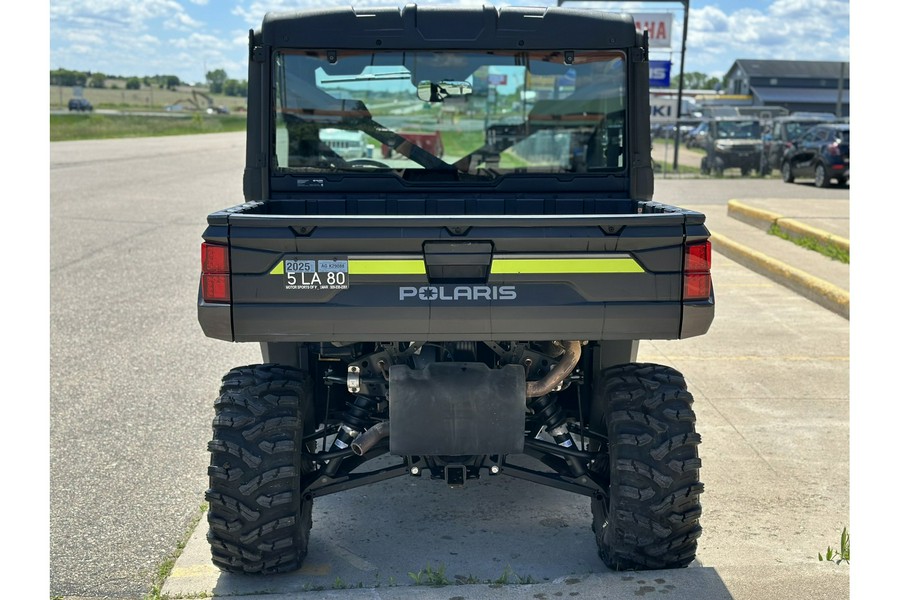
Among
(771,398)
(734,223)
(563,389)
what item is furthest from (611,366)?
(734,223)

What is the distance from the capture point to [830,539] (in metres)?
4.99

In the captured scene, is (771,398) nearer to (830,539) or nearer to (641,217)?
(830,539)

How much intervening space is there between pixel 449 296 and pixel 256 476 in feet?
3.48

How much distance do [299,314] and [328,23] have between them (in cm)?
181

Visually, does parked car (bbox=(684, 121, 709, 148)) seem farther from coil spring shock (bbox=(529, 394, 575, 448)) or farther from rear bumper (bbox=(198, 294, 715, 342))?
rear bumper (bbox=(198, 294, 715, 342))

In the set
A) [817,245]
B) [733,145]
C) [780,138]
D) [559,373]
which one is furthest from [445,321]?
[733,145]

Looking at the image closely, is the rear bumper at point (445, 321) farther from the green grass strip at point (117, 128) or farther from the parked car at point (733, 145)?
the green grass strip at point (117, 128)

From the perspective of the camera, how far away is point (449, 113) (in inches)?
225

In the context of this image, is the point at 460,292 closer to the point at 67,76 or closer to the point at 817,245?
the point at 817,245

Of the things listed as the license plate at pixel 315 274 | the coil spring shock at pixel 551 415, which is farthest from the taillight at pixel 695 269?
the license plate at pixel 315 274

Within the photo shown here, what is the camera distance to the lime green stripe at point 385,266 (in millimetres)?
4133

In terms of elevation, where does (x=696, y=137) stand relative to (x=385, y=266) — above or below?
above

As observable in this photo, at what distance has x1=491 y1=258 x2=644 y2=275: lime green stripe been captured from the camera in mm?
4145

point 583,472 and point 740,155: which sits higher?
point 740,155
